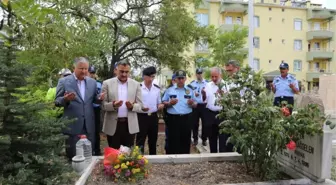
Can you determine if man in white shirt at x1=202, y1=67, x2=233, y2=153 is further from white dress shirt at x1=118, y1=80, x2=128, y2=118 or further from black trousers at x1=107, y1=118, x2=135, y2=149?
white dress shirt at x1=118, y1=80, x2=128, y2=118

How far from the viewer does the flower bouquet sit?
9.95 ft

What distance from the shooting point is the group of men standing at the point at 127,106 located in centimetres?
368

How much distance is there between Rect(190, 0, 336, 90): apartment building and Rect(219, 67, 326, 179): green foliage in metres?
28.9

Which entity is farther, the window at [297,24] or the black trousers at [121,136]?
the window at [297,24]

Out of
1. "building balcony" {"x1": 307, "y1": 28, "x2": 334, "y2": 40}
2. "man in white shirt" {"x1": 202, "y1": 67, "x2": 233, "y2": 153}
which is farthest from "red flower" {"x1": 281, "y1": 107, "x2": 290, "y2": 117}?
"building balcony" {"x1": 307, "y1": 28, "x2": 334, "y2": 40}

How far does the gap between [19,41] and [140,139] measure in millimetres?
2980

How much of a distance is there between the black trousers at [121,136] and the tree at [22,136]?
4.25 feet

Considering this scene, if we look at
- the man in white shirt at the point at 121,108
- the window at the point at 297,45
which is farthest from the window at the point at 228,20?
the man in white shirt at the point at 121,108

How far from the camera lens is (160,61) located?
9.19 metres

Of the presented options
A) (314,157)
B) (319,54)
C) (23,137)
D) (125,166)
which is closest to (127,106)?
(125,166)

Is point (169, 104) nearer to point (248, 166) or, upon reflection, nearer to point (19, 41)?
point (248, 166)

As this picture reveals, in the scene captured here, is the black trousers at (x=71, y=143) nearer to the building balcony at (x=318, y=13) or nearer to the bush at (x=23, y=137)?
the bush at (x=23, y=137)

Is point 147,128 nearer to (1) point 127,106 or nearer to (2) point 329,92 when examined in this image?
(1) point 127,106

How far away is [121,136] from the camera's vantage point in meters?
4.16
